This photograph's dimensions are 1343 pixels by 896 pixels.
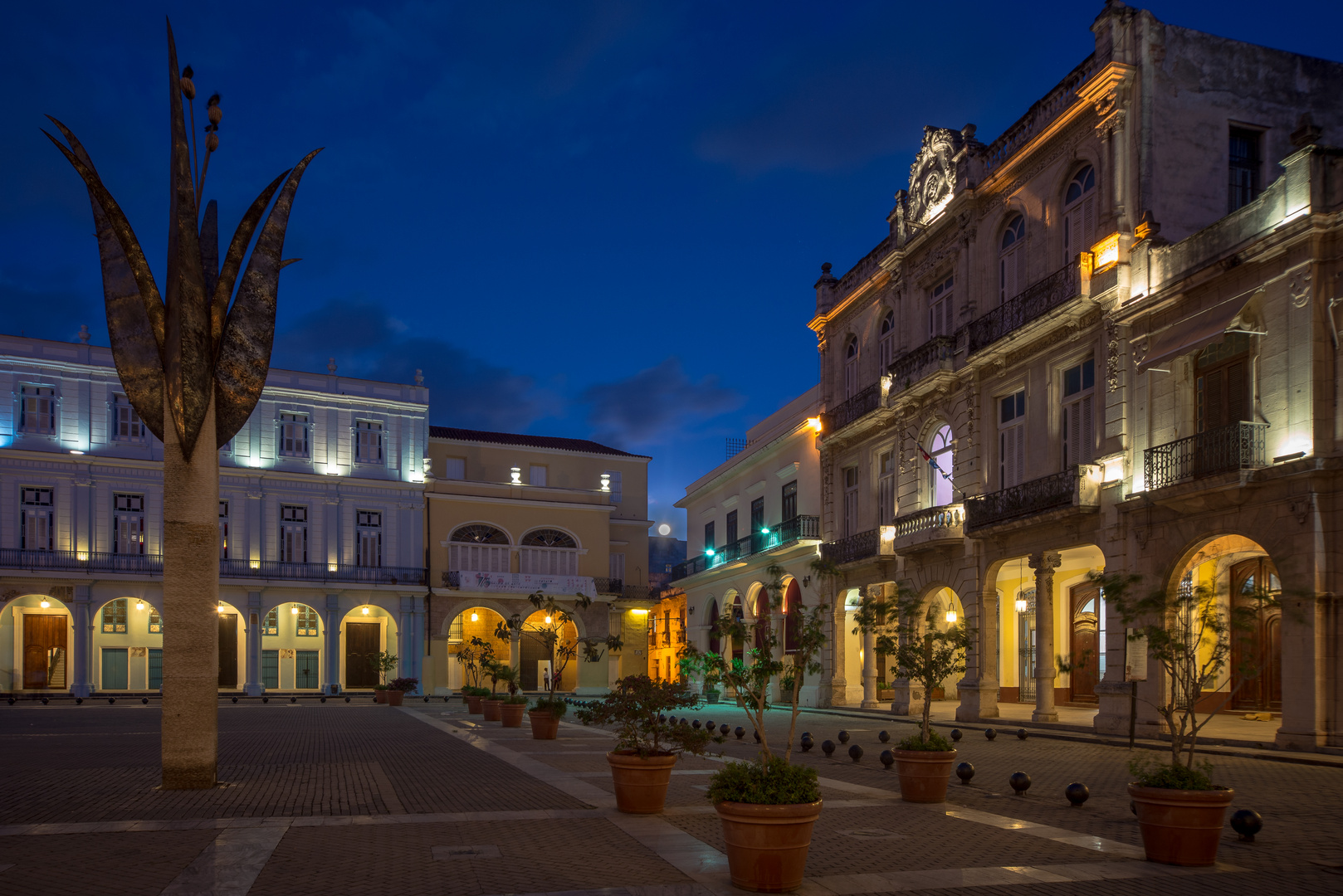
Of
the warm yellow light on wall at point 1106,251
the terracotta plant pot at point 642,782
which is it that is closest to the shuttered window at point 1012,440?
the warm yellow light on wall at point 1106,251

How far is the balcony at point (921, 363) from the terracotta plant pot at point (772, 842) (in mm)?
21833

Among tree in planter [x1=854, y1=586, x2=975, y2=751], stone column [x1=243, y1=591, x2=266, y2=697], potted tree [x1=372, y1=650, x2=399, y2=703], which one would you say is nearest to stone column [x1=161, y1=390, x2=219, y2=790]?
tree in planter [x1=854, y1=586, x2=975, y2=751]

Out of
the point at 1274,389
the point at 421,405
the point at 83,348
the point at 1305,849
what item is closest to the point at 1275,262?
the point at 1274,389

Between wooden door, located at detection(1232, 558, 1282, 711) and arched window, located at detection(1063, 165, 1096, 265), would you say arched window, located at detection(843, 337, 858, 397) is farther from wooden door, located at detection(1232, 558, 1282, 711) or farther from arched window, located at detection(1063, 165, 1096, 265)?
wooden door, located at detection(1232, 558, 1282, 711)

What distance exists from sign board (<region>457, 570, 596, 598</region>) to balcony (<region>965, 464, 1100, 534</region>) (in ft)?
89.1

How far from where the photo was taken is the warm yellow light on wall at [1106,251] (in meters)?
21.7

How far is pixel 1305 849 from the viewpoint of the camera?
897 cm

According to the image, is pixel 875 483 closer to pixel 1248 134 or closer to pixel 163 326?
pixel 1248 134

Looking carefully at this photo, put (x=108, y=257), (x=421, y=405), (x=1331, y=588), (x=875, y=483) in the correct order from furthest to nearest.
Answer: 1. (x=421, y=405)
2. (x=875, y=483)
3. (x=1331, y=588)
4. (x=108, y=257)

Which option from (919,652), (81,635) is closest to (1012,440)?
(919,652)

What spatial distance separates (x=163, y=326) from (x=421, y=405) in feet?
131

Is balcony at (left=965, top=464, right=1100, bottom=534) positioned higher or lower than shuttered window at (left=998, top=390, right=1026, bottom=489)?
lower

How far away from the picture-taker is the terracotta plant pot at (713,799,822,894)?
7434 mm

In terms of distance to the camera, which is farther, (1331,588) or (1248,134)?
(1248,134)
